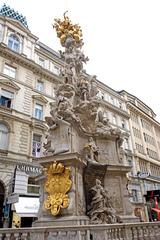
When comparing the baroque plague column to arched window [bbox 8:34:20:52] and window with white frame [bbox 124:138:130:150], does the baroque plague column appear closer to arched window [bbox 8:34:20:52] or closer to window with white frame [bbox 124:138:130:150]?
arched window [bbox 8:34:20:52]

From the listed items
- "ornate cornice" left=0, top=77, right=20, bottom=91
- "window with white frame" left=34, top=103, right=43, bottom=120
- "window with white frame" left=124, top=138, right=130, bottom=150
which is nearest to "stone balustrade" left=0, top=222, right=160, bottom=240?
"ornate cornice" left=0, top=77, right=20, bottom=91

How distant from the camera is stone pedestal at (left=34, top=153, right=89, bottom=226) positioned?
630 centimetres

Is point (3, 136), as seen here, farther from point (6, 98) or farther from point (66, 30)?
point (66, 30)

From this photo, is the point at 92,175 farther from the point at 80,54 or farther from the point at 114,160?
the point at 80,54

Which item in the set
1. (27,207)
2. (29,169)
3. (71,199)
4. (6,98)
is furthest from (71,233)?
(6,98)

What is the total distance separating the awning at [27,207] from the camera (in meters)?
15.2

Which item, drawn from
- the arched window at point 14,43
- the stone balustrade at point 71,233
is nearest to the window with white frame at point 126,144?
the arched window at point 14,43

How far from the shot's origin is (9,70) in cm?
2142

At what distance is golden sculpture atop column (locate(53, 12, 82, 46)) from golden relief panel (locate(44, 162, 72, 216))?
7910 mm

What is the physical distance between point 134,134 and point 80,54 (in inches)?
1047

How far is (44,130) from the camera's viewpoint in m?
21.4

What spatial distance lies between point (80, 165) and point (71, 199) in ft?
3.92

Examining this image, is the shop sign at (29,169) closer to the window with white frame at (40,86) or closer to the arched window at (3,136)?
the arched window at (3,136)

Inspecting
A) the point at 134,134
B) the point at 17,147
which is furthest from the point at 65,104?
the point at 134,134
